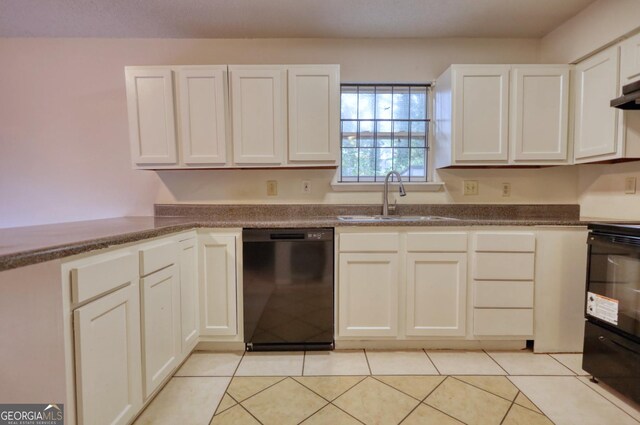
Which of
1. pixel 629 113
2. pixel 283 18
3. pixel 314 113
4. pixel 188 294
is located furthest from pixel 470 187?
pixel 188 294

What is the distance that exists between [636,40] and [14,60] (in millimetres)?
4299

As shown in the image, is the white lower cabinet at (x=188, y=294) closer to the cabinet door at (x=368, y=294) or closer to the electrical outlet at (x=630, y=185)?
the cabinet door at (x=368, y=294)

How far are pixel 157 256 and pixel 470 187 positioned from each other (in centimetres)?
231

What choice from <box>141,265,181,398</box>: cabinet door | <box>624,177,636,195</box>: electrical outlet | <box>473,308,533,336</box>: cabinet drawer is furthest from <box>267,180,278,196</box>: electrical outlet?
<box>624,177,636,195</box>: electrical outlet

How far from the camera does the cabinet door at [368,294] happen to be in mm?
1859

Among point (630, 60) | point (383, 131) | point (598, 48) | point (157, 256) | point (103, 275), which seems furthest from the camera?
point (383, 131)

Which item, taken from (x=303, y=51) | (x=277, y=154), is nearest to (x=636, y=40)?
(x=303, y=51)

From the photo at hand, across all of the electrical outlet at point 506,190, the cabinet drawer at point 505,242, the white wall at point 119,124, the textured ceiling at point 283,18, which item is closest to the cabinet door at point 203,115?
the white wall at point 119,124

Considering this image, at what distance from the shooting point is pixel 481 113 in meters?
2.03

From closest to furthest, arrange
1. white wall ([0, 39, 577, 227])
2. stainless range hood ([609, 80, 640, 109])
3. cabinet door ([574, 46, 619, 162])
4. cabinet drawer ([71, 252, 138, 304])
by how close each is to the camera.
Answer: cabinet drawer ([71, 252, 138, 304]) < stainless range hood ([609, 80, 640, 109]) < cabinet door ([574, 46, 619, 162]) < white wall ([0, 39, 577, 227])

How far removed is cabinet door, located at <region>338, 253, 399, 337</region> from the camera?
186 cm

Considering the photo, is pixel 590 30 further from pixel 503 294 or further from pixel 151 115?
pixel 151 115

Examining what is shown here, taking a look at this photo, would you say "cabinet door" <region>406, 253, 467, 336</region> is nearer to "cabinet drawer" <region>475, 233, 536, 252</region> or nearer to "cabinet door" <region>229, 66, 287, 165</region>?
"cabinet drawer" <region>475, 233, 536, 252</region>

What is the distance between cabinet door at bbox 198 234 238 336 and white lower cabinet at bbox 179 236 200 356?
4 cm
